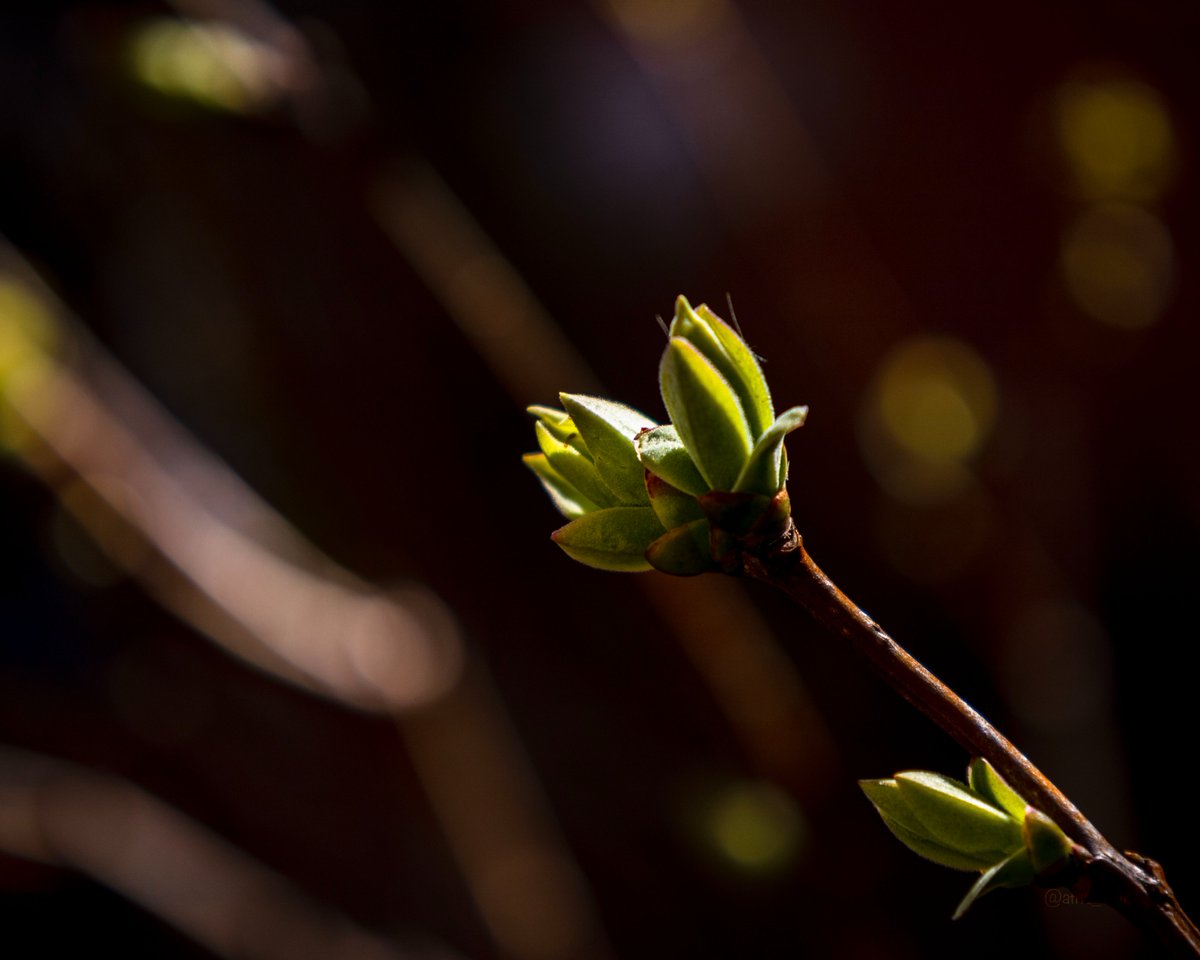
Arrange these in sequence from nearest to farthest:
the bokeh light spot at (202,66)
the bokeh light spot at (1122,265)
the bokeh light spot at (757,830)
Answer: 1. the bokeh light spot at (202,66)
2. the bokeh light spot at (757,830)
3. the bokeh light spot at (1122,265)

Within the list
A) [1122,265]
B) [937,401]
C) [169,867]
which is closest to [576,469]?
[937,401]

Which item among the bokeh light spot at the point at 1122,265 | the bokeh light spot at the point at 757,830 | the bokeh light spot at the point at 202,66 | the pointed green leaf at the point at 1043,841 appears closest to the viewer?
the pointed green leaf at the point at 1043,841

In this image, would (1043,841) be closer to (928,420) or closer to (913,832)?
(913,832)

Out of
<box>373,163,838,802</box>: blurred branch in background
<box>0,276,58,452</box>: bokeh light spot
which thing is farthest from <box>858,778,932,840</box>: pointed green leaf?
<box>0,276,58,452</box>: bokeh light spot

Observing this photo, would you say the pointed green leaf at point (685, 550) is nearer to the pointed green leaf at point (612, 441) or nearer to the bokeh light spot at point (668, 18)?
the pointed green leaf at point (612, 441)

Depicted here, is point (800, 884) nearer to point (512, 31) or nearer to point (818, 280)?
point (818, 280)

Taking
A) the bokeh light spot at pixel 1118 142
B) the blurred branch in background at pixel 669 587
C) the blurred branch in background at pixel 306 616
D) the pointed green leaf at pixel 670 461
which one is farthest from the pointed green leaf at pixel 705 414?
the bokeh light spot at pixel 1118 142
